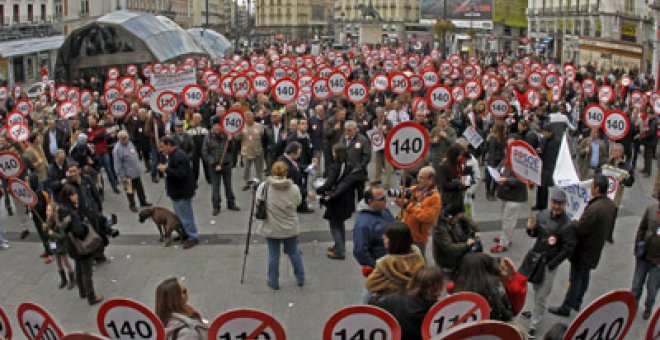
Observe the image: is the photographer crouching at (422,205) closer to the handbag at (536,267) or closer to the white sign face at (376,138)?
the handbag at (536,267)

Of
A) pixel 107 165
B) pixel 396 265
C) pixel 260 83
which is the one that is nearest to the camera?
pixel 396 265

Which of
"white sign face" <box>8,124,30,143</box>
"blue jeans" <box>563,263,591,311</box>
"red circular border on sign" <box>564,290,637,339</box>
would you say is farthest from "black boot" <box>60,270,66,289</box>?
"red circular border on sign" <box>564,290,637,339</box>

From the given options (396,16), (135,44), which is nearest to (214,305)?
(135,44)

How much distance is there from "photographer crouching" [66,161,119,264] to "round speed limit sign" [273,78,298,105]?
21.8 ft

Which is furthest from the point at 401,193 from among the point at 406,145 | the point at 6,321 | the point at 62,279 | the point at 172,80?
the point at 172,80

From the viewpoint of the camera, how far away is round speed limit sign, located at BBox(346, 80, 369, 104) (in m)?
16.7

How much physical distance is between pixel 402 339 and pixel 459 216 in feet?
7.66

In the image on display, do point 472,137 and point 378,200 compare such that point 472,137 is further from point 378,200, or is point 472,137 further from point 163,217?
point 378,200

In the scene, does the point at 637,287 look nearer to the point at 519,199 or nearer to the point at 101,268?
the point at 519,199

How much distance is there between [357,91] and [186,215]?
7454 millimetres

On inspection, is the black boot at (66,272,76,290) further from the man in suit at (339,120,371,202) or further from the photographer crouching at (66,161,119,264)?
the man in suit at (339,120,371,202)

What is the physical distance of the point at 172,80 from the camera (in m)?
18.4

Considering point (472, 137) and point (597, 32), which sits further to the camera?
point (597, 32)

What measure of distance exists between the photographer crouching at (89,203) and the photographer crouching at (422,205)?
13.0 feet
